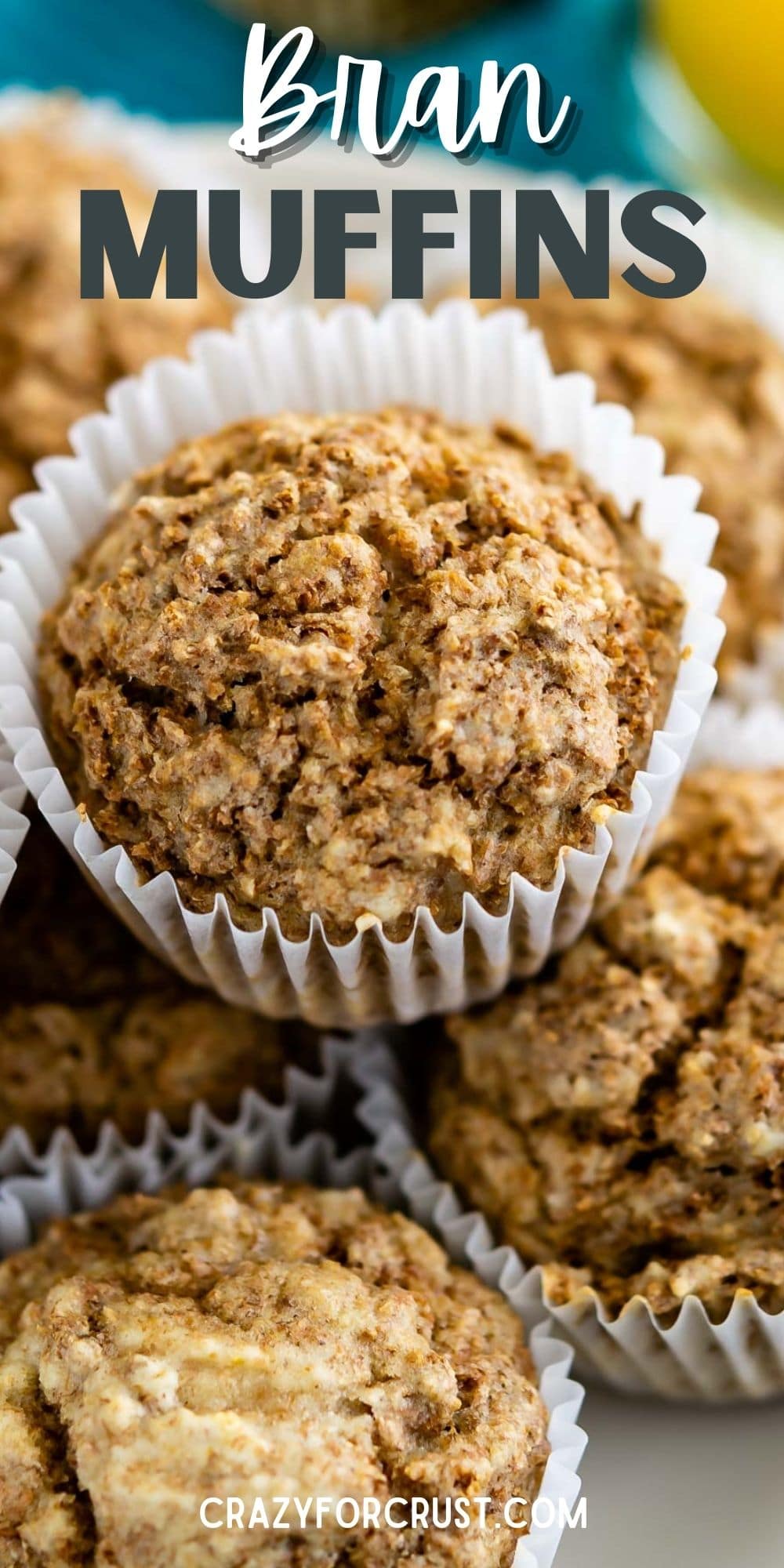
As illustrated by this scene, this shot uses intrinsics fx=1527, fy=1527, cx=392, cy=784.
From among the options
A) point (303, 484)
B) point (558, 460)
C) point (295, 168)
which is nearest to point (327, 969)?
point (303, 484)

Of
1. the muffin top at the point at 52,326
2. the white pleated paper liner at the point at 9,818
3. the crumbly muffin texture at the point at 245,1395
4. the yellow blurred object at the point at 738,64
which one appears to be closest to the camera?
the crumbly muffin texture at the point at 245,1395

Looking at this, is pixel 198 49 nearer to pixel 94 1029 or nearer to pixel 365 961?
pixel 94 1029

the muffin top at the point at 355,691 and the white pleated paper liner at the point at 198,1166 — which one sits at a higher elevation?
the muffin top at the point at 355,691

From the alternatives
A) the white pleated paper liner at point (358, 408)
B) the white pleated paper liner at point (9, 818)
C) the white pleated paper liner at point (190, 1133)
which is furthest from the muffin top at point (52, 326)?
the white pleated paper liner at point (190, 1133)

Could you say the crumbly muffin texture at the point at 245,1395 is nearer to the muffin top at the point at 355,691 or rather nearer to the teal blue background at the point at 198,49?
the muffin top at the point at 355,691

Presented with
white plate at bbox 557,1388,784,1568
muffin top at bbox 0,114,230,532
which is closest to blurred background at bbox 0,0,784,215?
muffin top at bbox 0,114,230,532
